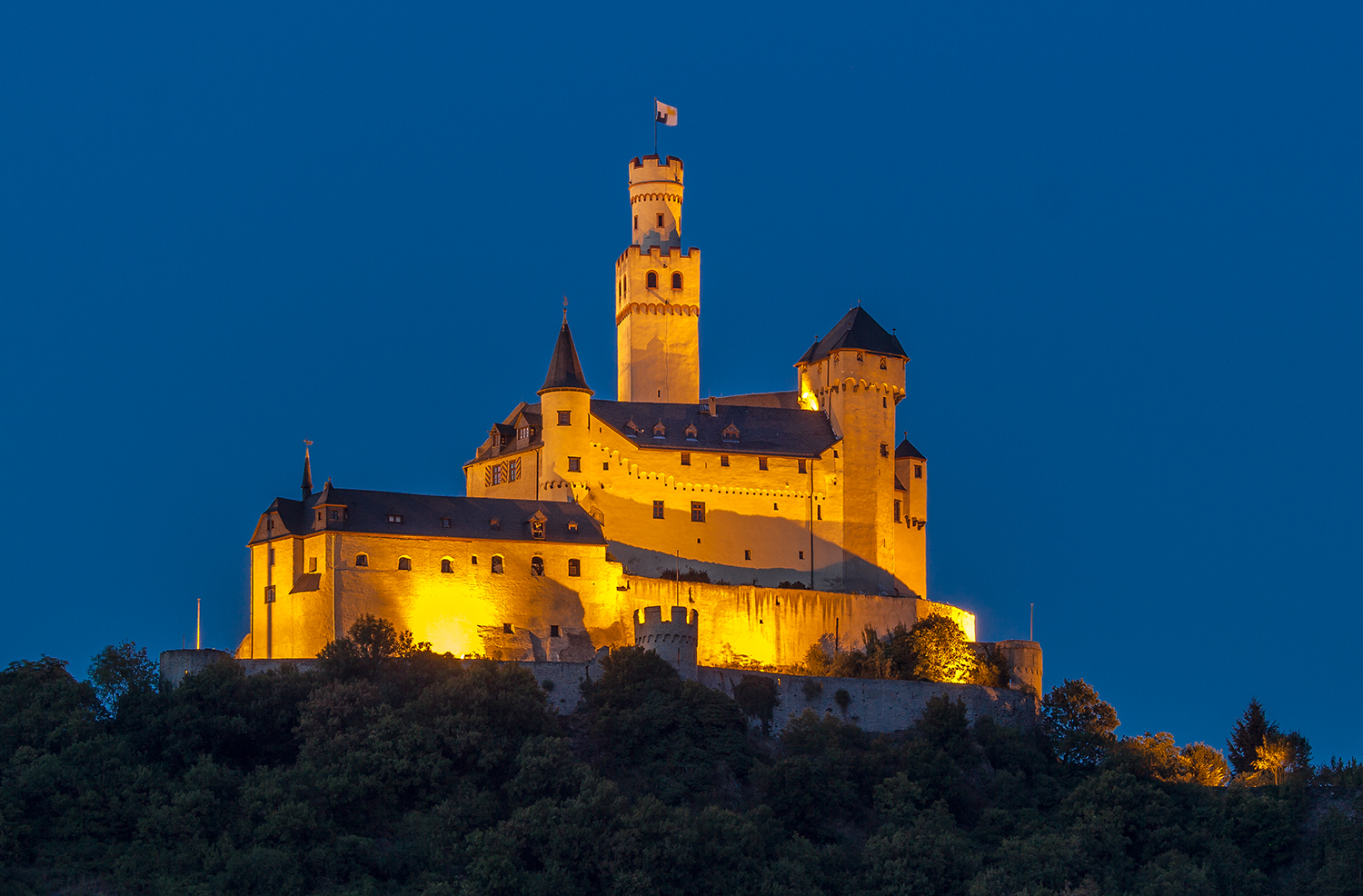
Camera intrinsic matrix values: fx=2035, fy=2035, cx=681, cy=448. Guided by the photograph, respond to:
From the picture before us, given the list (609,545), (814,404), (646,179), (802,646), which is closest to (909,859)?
(802,646)

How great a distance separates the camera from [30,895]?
62.7 metres

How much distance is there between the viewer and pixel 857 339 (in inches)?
3718

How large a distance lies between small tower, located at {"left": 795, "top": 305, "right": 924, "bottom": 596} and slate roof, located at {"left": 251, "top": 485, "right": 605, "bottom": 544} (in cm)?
1445

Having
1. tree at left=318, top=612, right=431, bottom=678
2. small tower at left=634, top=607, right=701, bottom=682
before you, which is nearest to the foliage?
tree at left=318, top=612, right=431, bottom=678

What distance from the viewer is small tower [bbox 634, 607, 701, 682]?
7725cm

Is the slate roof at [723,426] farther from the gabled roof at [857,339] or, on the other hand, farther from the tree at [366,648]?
the tree at [366,648]

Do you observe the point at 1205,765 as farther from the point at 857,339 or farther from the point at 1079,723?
the point at 857,339

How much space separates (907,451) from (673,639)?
22.3 m

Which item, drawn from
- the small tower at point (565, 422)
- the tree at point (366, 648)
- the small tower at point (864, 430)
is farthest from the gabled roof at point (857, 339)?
the tree at point (366, 648)

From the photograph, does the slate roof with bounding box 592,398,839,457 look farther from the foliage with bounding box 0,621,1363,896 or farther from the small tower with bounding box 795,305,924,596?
the foliage with bounding box 0,621,1363,896

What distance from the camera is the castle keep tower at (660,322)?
97812mm

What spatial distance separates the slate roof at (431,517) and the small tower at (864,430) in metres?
14.5

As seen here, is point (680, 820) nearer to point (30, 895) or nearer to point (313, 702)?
point (313, 702)

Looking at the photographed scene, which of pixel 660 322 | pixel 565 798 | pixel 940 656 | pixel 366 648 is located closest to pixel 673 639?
pixel 565 798
